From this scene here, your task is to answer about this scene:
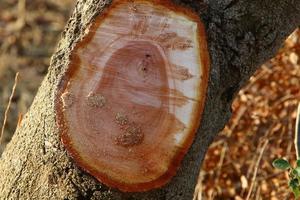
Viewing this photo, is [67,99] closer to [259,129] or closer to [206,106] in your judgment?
[206,106]

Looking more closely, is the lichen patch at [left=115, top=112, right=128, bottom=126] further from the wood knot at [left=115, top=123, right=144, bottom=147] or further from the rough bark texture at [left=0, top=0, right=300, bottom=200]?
the rough bark texture at [left=0, top=0, right=300, bottom=200]

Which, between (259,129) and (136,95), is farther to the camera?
(259,129)

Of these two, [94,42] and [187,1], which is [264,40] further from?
[94,42]

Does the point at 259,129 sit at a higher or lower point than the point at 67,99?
lower

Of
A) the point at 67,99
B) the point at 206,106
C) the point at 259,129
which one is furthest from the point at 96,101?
the point at 259,129

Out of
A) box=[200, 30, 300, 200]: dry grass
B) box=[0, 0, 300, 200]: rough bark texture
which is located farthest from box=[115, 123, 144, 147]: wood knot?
box=[200, 30, 300, 200]: dry grass

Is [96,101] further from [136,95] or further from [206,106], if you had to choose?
[206,106]

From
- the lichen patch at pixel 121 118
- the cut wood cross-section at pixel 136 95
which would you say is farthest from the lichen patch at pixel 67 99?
the lichen patch at pixel 121 118
